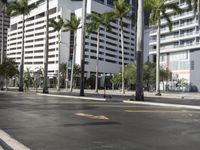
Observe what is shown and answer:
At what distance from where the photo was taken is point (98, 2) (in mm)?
156000

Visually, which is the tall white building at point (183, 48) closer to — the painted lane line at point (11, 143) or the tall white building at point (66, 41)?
the tall white building at point (66, 41)

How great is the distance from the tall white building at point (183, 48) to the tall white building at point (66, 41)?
30.0 m

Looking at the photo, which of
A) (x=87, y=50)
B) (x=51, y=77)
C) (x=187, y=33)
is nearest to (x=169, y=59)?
(x=187, y=33)

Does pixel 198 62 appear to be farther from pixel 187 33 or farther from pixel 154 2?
pixel 154 2

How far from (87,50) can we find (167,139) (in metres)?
147

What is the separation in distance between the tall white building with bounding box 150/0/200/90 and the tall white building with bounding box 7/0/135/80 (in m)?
30.0

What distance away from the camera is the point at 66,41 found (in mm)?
159125

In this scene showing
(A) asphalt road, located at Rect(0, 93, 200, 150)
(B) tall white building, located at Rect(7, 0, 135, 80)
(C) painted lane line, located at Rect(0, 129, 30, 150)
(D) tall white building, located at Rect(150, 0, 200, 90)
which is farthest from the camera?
(B) tall white building, located at Rect(7, 0, 135, 80)

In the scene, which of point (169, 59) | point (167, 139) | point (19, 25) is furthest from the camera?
point (19, 25)

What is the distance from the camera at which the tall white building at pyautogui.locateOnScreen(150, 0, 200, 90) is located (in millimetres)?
114000

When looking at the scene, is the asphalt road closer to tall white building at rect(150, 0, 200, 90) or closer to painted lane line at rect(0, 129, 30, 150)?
painted lane line at rect(0, 129, 30, 150)

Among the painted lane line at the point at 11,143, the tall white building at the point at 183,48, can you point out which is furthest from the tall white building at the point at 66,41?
the painted lane line at the point at 11,143

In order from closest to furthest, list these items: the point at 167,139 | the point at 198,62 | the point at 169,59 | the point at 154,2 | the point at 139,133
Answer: the point at 167,139 < the point at 139,133 < the point at 154,2 < the point at 198,62 < the point at 169,59

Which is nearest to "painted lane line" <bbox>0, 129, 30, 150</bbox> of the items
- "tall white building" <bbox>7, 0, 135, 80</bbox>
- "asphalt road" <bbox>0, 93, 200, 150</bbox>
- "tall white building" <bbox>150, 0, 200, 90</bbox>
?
"asphalt road" <bbox>0, 93, 200, 150</bbox>
